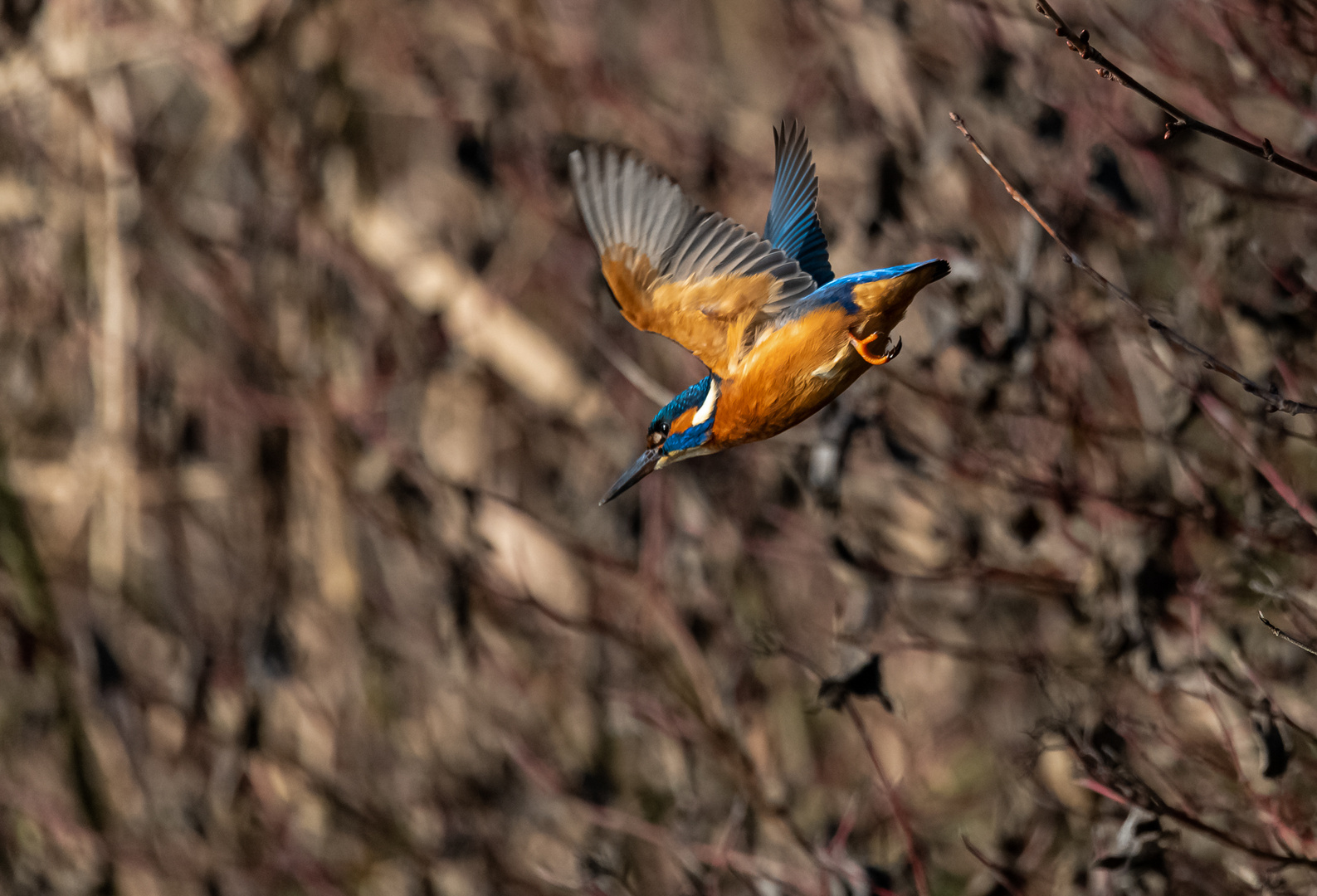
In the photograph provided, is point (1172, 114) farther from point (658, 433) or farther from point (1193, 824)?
point (1193, 824)

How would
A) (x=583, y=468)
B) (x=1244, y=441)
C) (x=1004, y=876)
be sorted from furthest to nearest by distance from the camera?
1. (x=583, y=468)
2. (x=1244, y=441)
3. (x=1004, y=876)

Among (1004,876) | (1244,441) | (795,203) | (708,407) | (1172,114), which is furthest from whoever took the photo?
(1244,441)

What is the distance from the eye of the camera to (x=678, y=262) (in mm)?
1537

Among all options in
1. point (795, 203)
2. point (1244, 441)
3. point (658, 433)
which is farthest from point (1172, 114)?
point (1244, 441)

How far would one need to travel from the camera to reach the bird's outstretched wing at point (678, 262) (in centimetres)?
145

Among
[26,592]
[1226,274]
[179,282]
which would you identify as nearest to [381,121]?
[179,282]

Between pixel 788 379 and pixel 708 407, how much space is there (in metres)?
0.15

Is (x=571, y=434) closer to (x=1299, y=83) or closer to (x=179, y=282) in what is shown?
(x=179, y=282)

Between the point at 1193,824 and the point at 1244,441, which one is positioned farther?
the point at 1244,441

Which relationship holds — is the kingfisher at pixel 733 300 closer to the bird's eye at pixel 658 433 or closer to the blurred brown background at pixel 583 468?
the bird's eye at pixel 658 433

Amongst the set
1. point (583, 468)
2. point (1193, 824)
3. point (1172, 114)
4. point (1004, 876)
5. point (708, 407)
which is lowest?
point (583, 468)

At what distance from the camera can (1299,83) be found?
2713 millimetres

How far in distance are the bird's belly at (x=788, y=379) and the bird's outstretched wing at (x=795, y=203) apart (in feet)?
0.48

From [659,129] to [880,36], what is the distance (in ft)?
3.60
